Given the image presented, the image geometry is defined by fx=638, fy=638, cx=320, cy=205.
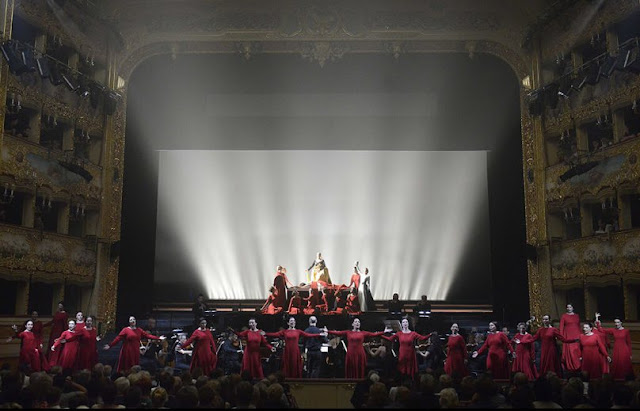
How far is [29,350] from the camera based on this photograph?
12.9 meters

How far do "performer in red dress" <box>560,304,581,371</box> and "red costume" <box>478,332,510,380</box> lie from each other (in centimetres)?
198

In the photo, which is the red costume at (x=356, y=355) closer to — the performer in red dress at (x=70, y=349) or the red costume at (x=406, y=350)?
the red costume at (x=406, y=350)

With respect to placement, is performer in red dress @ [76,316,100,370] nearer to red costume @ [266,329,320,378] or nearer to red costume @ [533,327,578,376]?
red costume @ [266,329,320,378]

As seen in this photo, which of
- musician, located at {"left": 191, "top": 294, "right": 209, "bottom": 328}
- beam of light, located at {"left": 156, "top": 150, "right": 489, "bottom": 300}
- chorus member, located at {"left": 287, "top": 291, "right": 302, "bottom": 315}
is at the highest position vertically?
beam of light, located at {"left": 156, "top": 150, "right": 489, "bottom": 300}

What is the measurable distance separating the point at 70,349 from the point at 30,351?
0.76 meters

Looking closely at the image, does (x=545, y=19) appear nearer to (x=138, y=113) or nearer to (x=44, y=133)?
(x=138, y=113)

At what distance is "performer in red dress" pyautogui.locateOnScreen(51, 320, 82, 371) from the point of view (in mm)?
12695

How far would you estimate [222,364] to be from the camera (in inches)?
560

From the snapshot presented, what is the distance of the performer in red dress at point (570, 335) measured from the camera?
47.1 ft

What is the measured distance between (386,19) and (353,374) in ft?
39.4

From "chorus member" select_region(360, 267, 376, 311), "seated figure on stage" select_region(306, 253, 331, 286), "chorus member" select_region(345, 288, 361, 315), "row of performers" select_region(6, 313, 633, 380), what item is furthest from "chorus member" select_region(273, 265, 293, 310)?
"row of performers" select_region(6, 313, 633, 380)

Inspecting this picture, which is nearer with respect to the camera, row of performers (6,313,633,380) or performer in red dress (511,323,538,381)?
row of performers (6,313,633,380)

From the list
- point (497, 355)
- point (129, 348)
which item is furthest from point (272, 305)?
point (497, 355)

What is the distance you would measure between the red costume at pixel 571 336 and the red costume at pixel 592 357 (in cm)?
121
